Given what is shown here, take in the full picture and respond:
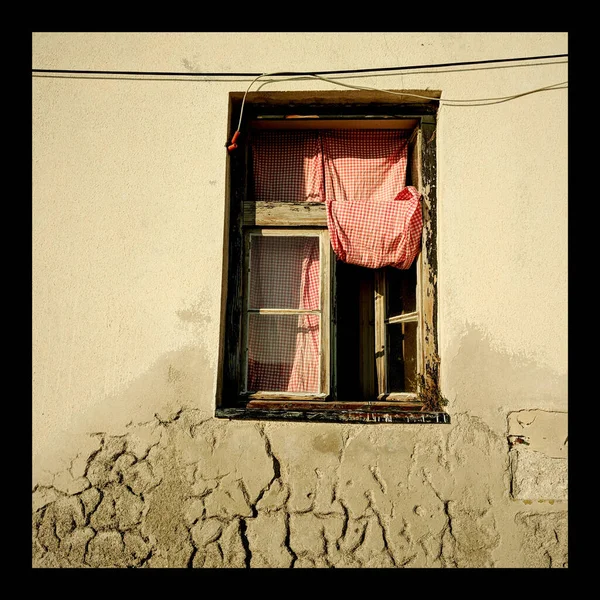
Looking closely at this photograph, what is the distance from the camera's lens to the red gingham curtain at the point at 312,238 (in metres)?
2.38

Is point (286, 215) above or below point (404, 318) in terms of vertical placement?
above

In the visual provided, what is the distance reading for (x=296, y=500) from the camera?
211 centimetres

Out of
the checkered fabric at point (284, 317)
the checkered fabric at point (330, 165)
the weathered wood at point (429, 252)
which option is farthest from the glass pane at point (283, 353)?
the checkered fabric at point (330, 165)

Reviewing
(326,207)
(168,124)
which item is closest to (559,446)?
(326,207)

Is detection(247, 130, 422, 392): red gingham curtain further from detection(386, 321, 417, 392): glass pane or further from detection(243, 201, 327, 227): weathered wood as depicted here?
detection(386, 321, 417, 392): glass pane

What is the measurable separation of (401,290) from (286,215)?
77 centimetres

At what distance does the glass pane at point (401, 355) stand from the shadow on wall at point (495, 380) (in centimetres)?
30

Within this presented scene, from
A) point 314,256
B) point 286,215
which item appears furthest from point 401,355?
point 286,215

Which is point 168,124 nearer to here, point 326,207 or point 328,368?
point 326,207

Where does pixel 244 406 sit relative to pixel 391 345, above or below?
below

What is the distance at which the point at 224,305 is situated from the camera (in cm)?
231

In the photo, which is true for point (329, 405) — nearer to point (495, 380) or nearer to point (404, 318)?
point (404, 318)
